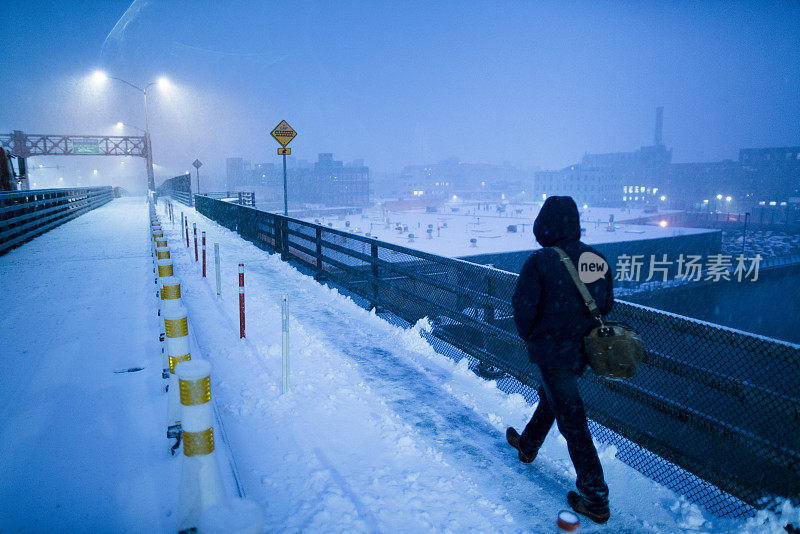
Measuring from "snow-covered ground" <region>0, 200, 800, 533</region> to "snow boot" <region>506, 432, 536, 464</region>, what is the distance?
0.08 meters

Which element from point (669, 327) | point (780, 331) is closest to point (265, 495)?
point (669, 327)

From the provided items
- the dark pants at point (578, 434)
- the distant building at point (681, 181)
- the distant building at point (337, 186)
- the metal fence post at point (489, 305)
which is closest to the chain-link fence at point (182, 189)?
the metal fence post at point (489, 305)

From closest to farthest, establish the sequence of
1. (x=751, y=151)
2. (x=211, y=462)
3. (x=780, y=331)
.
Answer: (x=211, y=462) < (x=780, y=331) < (x=751, y=151)

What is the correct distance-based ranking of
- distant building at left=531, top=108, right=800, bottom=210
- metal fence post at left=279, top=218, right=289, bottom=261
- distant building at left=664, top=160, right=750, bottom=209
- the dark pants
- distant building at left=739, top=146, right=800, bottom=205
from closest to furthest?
the dark pants → metal fence post at left=279, top=218, right=289, bottom=261 → distant building at left=739, top=146, right=800, bottom=205 → distant building at left=531, top=108, right=800, bottom=210 → distant building at left=664, top=160, right=750, bottom=209

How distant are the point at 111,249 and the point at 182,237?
14.1ft

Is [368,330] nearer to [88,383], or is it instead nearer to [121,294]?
[88,383]

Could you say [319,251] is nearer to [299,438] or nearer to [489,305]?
[489,305]

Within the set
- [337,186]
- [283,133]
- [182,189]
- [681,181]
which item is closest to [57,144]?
[182,189]

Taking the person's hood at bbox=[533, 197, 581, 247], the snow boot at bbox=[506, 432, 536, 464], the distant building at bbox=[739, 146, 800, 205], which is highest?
the distant building at bbox=[739, 146, 800, 205]

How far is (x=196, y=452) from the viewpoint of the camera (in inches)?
109

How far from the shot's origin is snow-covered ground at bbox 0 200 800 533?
3449mm

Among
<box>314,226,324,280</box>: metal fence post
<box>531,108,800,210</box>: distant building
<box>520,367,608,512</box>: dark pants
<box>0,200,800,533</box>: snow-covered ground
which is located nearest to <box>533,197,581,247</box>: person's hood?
<box>520,367,608,512</box>: dark pants

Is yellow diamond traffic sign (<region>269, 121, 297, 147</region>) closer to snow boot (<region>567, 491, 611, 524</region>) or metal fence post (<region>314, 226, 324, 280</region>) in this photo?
metal fence post (<region>314, 226, 324, 280</region>)

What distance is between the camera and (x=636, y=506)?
12.1 ft
